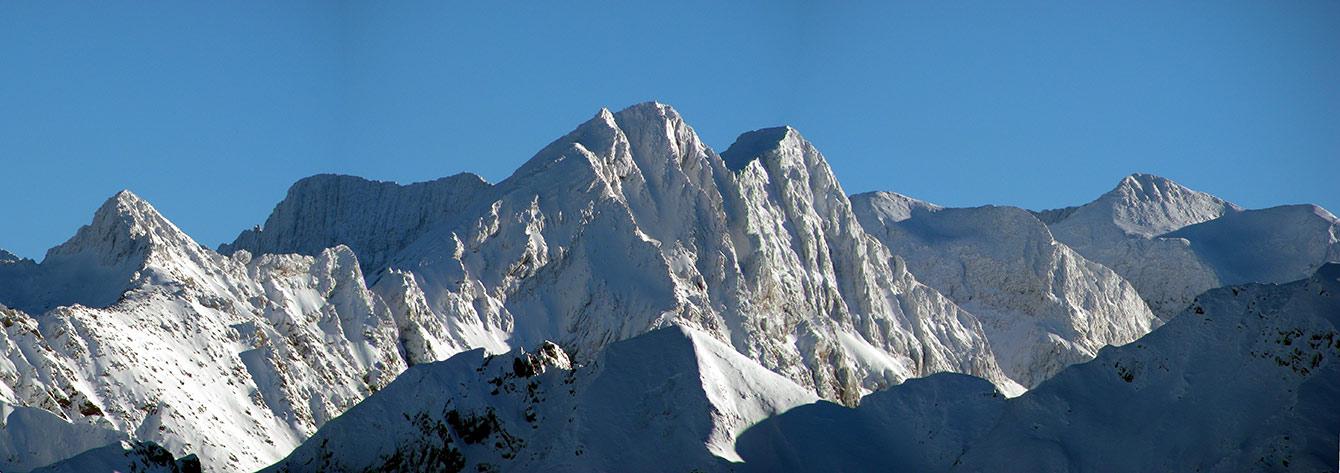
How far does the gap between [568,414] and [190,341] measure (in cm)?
4434

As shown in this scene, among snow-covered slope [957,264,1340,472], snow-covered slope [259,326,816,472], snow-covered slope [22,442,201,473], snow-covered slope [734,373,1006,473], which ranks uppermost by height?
snow-covered slope [22,442,201,473]

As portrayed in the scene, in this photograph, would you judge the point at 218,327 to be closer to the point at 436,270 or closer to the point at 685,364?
the point at 436,270


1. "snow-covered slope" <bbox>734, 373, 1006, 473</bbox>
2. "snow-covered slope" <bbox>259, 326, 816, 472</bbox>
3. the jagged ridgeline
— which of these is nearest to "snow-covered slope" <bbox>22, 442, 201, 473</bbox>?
the jagged ridgeline

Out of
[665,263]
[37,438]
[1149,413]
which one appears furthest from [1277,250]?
[37,438]

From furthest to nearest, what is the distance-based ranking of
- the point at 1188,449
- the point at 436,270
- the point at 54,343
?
the point at 436,270 < the point at 54,343 < the point at 1188,449

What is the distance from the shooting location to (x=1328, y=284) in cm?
5438

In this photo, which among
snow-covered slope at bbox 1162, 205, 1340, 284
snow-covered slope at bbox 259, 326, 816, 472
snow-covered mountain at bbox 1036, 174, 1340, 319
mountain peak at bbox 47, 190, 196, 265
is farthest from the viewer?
snow-covered mountain at bbox 1036, 174, 1340, 319

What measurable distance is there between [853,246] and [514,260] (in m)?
41.7

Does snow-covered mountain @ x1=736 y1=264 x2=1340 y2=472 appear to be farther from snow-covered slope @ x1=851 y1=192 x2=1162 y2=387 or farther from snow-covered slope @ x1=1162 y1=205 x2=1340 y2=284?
snow-covered slope @ x1=1162 y1=205 x2=1340 y2=284

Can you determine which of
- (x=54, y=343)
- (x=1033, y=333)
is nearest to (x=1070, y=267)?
(x=1033, y=333)

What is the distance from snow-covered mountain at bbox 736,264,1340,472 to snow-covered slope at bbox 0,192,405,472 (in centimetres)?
3985

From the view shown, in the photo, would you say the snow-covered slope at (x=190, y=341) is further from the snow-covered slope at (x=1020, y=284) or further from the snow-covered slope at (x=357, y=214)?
the snow-covered slope at (x=1020, y=284)

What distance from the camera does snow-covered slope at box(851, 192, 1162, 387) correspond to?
16338 centimetres

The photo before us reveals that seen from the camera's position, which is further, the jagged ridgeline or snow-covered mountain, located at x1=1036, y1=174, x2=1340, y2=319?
snow-covered mountain, located at x1=1036, y1=174, x2=1340, y2=319
